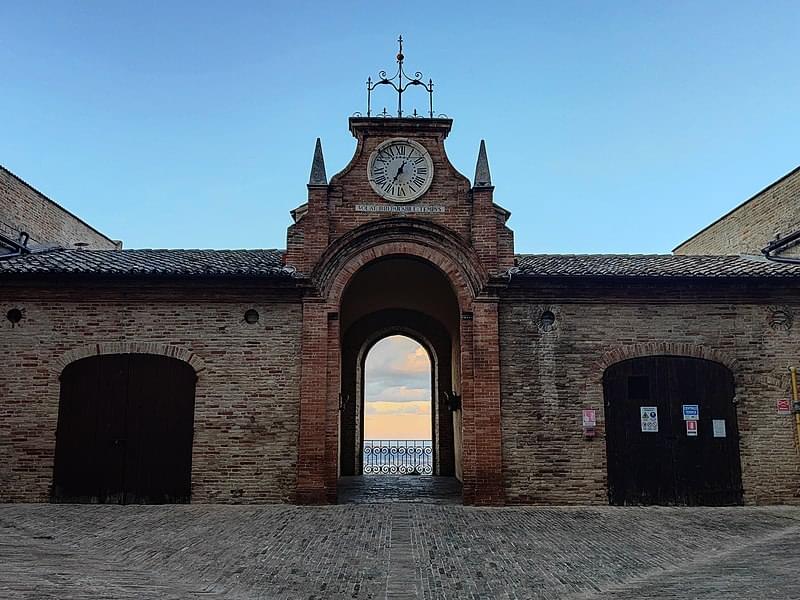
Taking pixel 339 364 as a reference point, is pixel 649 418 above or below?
below

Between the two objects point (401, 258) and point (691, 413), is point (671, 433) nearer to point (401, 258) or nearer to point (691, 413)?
point (691, 413)

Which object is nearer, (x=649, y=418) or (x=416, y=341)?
(x=649, y=418)

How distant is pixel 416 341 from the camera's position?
63.4 ft

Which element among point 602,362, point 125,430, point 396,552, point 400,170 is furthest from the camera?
point 400,170

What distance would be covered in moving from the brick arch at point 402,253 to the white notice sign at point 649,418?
3.92 metres

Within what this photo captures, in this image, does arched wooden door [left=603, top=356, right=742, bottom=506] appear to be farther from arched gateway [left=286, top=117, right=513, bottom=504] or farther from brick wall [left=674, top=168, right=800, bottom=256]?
brick wall [left=674, top=168, right=800, bottom=256]

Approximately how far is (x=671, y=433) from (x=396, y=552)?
6.44 metres

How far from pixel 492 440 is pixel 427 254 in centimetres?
375

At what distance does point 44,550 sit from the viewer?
28.9 feet

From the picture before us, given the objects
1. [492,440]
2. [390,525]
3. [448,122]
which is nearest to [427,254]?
[448,122]

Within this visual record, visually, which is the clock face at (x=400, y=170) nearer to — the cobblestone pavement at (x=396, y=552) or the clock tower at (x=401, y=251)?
the clock tower at (x=401, y=251)

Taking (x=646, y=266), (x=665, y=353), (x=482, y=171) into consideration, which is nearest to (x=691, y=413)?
(x=665, y=353)

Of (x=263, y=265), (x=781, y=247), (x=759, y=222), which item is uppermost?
(x=759, y=222)

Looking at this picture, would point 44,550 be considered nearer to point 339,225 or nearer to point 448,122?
point 339,225
